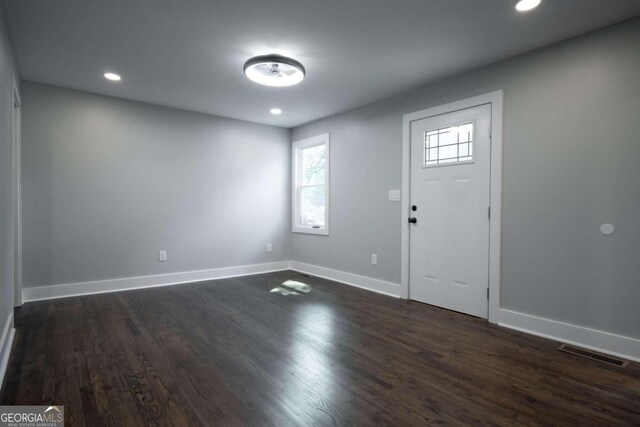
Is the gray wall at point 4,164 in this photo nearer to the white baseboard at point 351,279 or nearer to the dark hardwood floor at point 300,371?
the dark hardwood floor at point 300,371

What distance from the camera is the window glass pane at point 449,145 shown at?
3283 millimetres

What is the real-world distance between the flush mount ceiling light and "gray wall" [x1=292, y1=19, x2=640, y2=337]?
1573 mm

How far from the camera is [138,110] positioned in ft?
14.0

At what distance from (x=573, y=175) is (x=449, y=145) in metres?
1.13

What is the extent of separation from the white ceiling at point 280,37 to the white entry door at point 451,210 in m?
0.59

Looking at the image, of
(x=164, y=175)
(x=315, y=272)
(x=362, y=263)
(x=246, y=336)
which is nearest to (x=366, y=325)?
(x=246, y=336)

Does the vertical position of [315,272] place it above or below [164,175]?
below

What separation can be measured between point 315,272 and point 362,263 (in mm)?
1005

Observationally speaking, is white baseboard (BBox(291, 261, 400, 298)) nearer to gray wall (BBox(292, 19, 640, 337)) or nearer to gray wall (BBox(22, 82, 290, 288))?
gray wall (BBox(22, 82, 290, 288))

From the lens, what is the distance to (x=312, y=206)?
5387 millimetres

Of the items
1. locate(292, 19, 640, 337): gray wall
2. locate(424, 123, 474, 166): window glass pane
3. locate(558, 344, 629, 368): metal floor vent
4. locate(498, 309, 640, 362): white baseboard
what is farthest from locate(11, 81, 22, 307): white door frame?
locate(558, 344, 629, 368): metal floor vent

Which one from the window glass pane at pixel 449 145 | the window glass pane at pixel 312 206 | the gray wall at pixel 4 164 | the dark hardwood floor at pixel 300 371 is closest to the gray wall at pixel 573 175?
the window glass pane at pixel 449 145

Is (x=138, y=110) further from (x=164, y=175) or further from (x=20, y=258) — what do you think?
(x=20, y=258)

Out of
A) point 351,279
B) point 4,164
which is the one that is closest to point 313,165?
point 351,279
